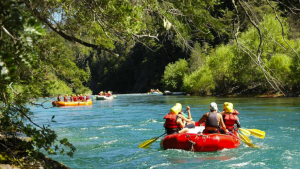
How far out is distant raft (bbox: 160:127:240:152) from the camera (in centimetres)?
987

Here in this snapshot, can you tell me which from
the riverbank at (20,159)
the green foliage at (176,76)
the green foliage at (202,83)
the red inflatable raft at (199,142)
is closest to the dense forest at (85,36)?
the riverbank at (20,159)

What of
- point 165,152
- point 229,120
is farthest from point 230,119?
point 165,152

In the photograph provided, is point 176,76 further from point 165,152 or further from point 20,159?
point 20,159

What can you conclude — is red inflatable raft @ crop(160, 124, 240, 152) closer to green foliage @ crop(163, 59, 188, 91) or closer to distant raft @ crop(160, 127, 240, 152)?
distant raft @ crop(160, 127, 240, 152)

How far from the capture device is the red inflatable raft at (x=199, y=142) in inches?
389

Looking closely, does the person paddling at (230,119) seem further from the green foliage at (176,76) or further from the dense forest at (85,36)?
the green foliage at (176,76)

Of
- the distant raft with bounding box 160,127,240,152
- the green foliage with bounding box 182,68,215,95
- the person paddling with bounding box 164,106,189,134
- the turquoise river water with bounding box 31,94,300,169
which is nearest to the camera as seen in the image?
the turquoise river water with bounding box 31,94,300,169

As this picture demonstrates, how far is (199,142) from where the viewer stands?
9.84 metres

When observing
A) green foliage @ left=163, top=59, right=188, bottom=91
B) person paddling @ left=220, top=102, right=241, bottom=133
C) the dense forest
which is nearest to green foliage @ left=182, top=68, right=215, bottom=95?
green foliage @ left=163, top=59, right=188, bottom=91

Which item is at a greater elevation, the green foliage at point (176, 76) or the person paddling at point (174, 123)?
the green foliage at point (176, 76)

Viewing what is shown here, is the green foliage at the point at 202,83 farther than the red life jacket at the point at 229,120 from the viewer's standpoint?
Yes

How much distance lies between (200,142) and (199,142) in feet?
0.10

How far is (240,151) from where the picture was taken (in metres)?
10.2

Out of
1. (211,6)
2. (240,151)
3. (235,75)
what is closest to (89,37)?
(211,6)
